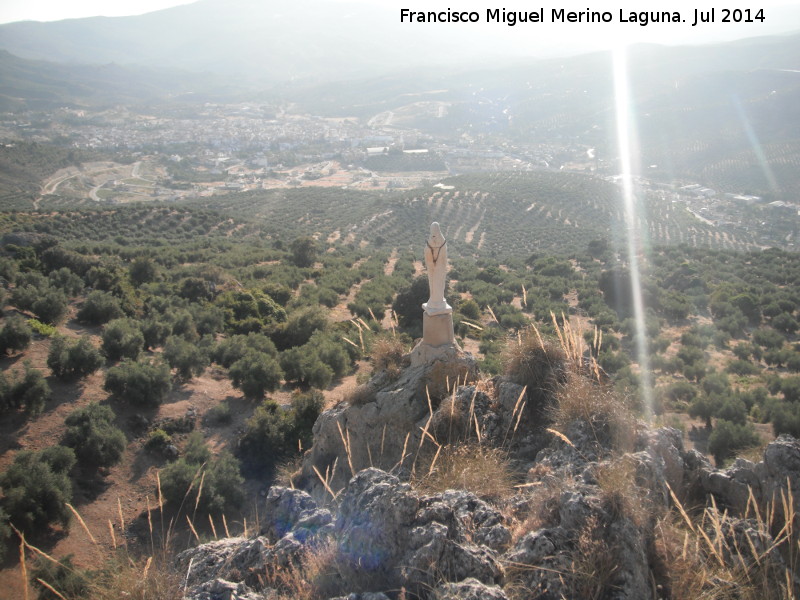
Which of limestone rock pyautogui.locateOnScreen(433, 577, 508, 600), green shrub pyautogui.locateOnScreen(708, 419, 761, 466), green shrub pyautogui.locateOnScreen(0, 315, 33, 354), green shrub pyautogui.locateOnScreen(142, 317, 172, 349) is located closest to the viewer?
limestone rock pyautogui.locateOnScreen(433, 577, 508, 600)

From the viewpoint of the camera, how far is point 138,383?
1174 cm

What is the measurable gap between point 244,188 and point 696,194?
229 feet

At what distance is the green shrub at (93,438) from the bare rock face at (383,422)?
15.4 feet

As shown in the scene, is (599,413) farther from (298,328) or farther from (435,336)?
(298,328)

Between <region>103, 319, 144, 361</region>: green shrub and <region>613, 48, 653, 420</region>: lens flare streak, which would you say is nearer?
<region>103, 319, 144, 361</region>: green shrub

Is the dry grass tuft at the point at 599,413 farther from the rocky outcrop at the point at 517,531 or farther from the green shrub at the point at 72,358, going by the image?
the green shrub at the point at 72,358

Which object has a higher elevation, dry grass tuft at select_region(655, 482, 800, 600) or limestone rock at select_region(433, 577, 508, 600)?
limestone rock at select_region(433, 577, 508, 600)

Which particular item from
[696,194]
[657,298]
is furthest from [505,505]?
[696,194]

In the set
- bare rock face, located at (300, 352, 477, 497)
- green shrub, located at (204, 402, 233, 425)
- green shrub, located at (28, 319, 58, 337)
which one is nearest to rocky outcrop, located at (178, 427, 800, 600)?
bare rock face, located at (300, 352, 477, 497)

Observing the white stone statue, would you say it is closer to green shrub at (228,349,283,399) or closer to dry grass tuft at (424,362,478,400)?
dry grass tuft at (424,362,478,400)

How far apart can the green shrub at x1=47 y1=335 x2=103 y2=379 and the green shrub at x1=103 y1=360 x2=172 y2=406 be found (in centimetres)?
57

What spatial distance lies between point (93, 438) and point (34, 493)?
1.77 metres

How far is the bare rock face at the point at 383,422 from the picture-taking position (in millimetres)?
6762

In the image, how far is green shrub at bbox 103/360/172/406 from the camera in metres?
11.7
